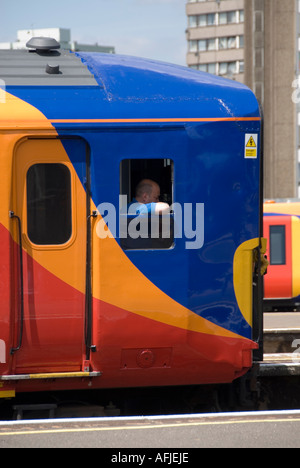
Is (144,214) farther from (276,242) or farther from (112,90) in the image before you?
(276,242)

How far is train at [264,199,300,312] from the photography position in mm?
20703

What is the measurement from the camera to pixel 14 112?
6883mm

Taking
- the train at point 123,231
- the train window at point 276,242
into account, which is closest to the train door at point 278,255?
A: the train window at point 276,242

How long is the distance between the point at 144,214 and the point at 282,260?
46.9 ft

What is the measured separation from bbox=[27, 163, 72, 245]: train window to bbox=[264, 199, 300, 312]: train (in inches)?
560

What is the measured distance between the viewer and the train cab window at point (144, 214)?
278 inches

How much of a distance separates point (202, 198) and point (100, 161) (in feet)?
3.26

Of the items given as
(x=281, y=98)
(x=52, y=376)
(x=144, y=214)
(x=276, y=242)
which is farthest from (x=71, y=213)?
(x=281, y=98)

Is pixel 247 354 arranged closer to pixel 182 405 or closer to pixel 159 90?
pixel 182 405

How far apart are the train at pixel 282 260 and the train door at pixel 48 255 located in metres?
14.2

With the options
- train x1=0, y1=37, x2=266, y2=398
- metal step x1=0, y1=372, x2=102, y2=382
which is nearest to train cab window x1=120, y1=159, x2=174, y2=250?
train x1=0, y1=37, x2=266, y2=398

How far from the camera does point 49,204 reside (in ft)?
22.9

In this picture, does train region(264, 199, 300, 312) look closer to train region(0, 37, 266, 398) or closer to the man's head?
train region(0, 37, 266, 398)

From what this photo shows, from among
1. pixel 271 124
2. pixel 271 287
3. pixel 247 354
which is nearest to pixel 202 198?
pixel 247 354
